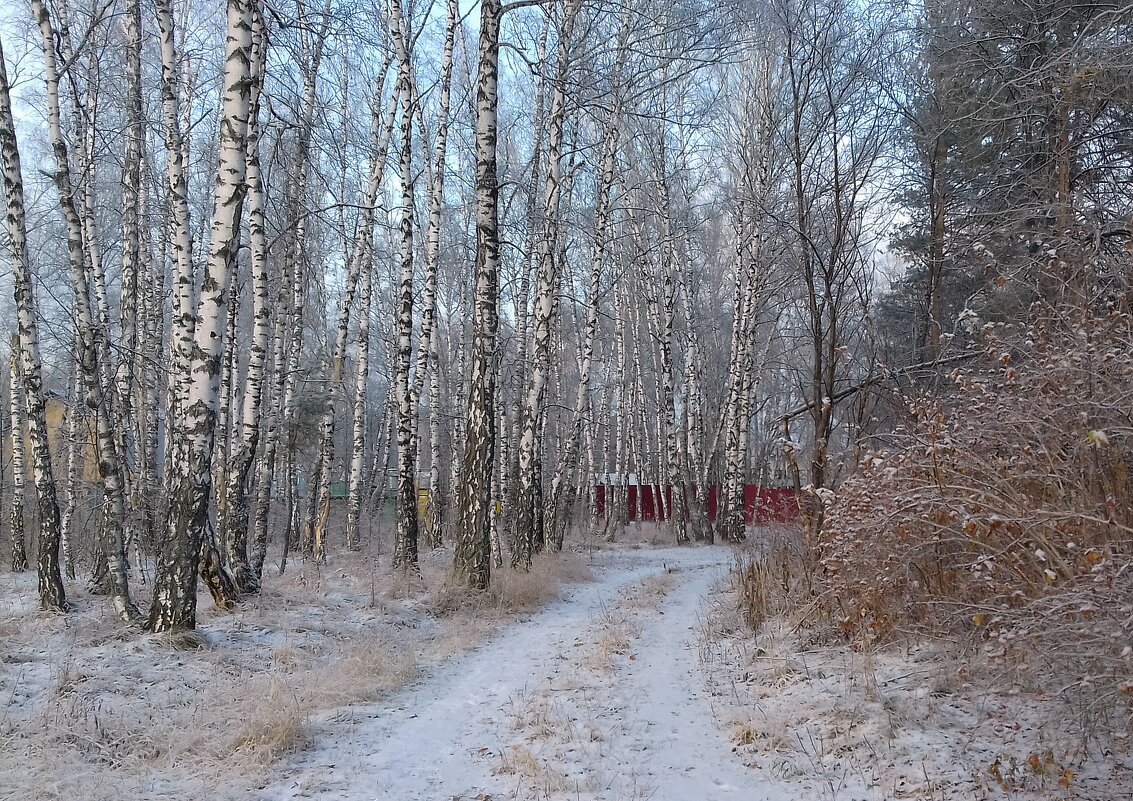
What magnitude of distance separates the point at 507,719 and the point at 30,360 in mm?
6073

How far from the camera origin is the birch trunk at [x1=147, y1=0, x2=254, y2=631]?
251 inches

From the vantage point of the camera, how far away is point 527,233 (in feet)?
53.8

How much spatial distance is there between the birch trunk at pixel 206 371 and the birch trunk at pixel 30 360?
179 cm

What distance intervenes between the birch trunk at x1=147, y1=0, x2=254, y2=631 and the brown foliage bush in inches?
208

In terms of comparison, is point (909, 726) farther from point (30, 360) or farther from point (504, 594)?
Answer: point (30, 360)

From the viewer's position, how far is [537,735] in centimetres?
452

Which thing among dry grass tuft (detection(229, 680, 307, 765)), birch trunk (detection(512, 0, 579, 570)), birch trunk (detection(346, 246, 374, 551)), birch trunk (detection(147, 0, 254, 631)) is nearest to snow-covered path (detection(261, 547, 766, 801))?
dry grass tuft (detection(229, 680, 307, 765))

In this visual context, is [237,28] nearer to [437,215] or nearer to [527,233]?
[437,215]

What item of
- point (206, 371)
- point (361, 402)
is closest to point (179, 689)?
point (206, 371)

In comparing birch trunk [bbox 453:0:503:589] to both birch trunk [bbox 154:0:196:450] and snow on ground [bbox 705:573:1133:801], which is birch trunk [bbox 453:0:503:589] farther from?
snow on ground [bbox 705:573:1133:801]

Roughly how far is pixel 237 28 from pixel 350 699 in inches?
227

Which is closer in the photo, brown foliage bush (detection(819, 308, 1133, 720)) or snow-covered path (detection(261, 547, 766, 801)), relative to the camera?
brown foliage bush (detection(819, 308, 1133, 720))

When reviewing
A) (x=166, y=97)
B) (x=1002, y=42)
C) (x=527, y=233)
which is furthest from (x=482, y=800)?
(x=527, y=233)

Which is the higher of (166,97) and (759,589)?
(166,97)
